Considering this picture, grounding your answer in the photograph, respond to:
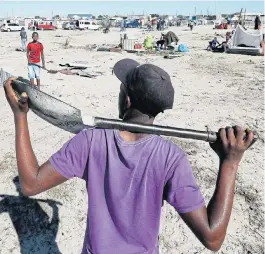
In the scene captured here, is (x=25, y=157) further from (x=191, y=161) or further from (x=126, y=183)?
(x=191, y=161)

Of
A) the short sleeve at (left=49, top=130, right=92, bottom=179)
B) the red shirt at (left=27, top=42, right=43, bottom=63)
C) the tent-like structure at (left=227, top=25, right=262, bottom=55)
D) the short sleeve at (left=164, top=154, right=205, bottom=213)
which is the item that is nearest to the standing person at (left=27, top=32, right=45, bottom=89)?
the red shirt at (left=27, top=42, right=43, bottom=63)

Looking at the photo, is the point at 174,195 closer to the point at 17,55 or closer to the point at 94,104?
the point at 94,104

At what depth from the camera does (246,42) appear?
20.5 metres

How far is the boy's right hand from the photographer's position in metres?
1.34

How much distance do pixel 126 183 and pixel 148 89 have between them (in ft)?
1.43

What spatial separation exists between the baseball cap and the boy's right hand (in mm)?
309

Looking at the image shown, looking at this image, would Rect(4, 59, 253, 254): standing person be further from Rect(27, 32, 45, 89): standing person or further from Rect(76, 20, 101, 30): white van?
Rect(76, 20, 101, 30): white van

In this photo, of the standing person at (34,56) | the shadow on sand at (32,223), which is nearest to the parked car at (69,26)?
the standing person at (34,56)

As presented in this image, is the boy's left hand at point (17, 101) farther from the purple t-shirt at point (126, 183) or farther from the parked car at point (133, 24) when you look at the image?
the parked car at point (133, 24)

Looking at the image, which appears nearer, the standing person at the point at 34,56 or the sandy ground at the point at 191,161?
the sandy ground at the point at 191,161

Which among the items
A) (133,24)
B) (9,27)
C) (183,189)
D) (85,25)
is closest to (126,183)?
(183,189)

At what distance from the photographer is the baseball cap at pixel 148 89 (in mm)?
1478

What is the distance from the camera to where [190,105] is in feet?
30.3

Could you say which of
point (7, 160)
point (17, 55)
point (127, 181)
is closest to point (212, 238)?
point (127, 181)
